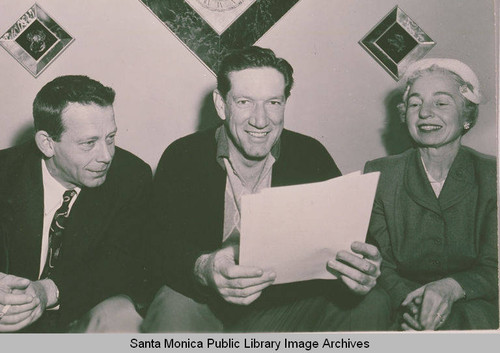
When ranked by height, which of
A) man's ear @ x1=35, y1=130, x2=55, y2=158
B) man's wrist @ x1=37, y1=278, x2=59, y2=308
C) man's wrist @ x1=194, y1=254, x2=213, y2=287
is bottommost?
man's wrist @ x1=37, y1=278, x2=59, y2=308

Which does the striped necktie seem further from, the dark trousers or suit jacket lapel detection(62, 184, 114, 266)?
the dark trousers

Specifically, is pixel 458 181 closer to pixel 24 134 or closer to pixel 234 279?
pixel 234 279

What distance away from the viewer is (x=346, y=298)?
4.66 feet

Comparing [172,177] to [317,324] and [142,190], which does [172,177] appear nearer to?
[142,190]

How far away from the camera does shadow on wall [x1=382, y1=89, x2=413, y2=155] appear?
162 centimetres

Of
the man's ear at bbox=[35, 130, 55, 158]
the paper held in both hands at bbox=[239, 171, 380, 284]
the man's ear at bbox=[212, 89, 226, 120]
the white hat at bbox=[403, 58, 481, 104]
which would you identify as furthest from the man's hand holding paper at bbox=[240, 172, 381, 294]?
the man's ear at bbox=[35, 130, 55, 158]

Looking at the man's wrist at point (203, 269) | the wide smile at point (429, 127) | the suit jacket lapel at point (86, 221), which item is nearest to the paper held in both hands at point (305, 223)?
the man's wrist at point (203, 269)

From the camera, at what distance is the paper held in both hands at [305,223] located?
50.8 inches

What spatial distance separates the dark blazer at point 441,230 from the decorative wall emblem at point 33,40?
1002 millimetres

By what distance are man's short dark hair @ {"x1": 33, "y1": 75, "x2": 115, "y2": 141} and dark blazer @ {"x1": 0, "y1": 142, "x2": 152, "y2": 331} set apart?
85 millimetres

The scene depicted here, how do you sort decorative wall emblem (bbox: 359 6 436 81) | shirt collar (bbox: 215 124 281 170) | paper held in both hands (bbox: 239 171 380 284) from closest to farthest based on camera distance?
1. paper held in both hands (bbox: 239 171 380 284)
2. shirt collar (bbox: 215 124 281 170)
3. decorative wall emblem (bbox: 359 6 436 81)

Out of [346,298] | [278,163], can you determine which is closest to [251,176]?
[278,163]

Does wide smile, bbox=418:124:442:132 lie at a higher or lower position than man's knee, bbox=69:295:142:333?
higher

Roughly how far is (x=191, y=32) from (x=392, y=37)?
583 mm
